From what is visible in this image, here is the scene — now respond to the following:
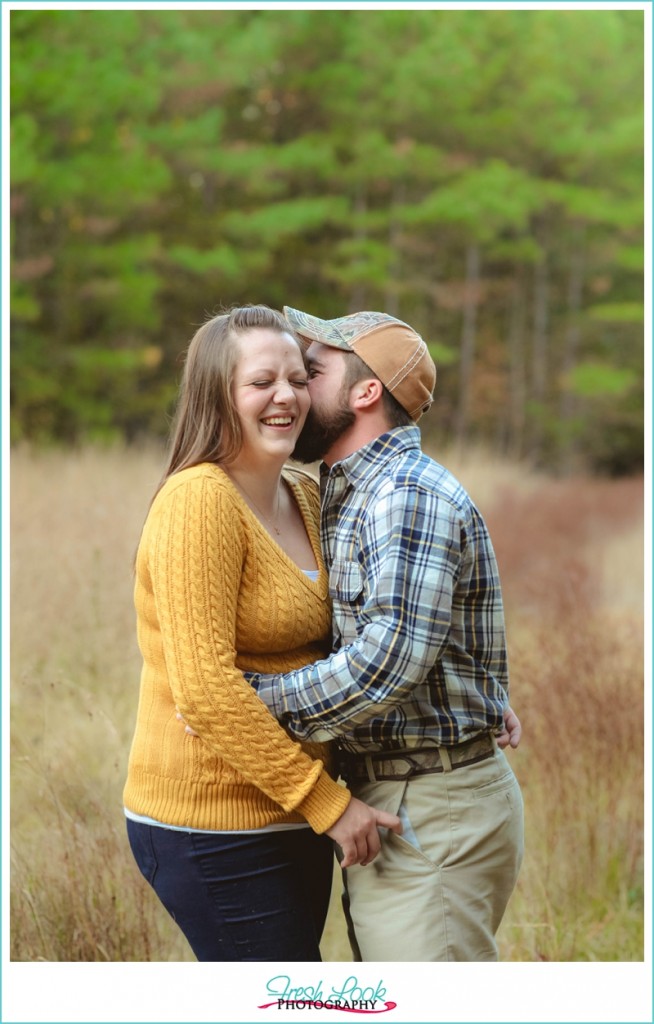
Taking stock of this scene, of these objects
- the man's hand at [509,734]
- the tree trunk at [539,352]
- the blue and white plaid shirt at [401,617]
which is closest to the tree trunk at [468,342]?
the tree trunk at [539,352]

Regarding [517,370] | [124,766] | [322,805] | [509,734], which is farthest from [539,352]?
[322,805]

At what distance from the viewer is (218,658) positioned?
2195mm

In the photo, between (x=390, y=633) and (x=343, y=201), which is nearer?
(x=390, y=633)

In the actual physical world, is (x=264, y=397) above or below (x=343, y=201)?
below

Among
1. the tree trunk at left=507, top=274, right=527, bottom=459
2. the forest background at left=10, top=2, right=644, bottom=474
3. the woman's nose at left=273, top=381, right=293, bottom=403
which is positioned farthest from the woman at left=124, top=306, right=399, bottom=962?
the tree trunk at left=507, top=274, right=527, bottom=459

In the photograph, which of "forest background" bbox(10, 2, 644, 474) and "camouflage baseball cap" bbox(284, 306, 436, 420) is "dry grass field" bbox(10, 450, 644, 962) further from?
"forest background" bbox(10, 2, 644, 474)

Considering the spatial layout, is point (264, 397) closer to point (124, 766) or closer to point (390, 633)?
point (390, 633)

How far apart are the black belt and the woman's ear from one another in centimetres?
86

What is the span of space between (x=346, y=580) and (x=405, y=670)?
11.7 inches

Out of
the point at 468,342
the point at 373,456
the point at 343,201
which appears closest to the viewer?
the point at 373,456

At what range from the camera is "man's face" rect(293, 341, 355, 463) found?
2.59m

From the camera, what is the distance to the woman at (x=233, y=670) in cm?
222

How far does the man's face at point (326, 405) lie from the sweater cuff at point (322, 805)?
832 millimetres

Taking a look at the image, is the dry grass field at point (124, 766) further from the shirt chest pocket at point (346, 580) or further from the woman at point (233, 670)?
the shirt chest pocket at point (346, 580)
